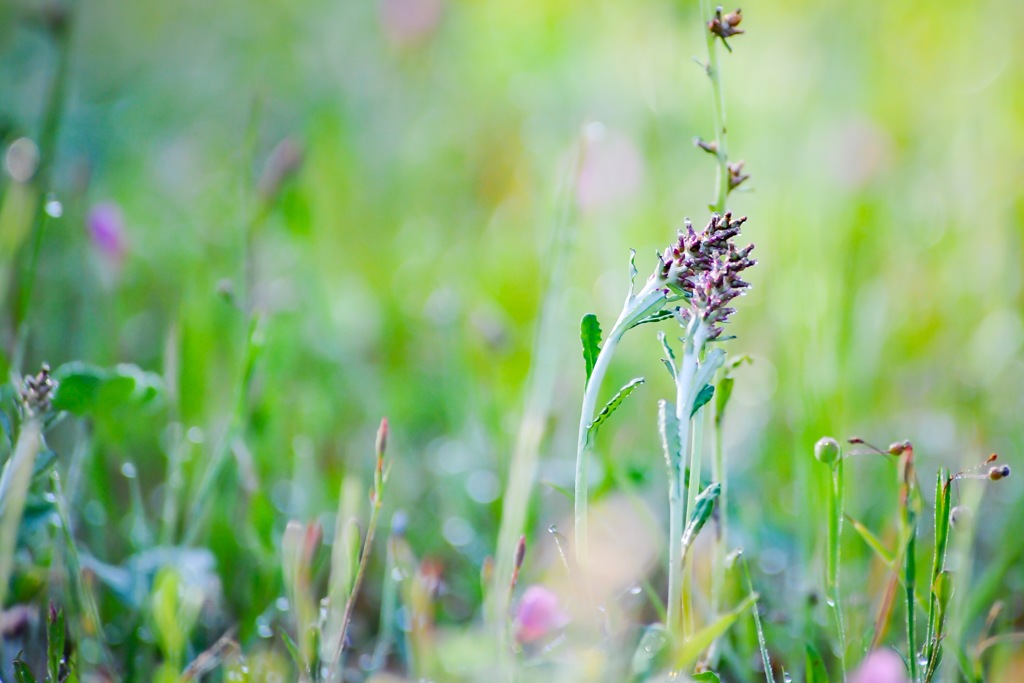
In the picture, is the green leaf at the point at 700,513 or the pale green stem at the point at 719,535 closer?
the green leaf at the point at 700,513

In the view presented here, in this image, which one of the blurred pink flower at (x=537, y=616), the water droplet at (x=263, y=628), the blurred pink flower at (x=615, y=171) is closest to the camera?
the blurred pink flower at (x=537, y=616)

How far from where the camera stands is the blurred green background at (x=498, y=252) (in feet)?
4.13

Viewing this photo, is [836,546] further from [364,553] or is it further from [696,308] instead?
[364,553]

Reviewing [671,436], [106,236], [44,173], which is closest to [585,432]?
[671,436]

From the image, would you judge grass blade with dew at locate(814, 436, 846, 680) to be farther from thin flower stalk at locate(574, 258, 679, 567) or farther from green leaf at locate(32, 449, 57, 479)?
green leaf at locate(32, 449, 57, 479)

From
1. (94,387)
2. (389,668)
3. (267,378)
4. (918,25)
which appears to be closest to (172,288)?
(267,378)

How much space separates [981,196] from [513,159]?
1308 millimetres

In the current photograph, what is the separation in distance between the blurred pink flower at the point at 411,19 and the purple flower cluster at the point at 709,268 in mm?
2660

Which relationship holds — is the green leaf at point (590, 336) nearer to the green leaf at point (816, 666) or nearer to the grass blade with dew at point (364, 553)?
the grass blade with dew at point (364, 553)

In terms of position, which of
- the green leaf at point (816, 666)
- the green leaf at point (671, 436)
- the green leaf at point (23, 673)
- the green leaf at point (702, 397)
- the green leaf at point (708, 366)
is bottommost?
the green leaf at point (23, 673)

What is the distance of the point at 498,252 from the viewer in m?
2.18

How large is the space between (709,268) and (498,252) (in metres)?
1.53

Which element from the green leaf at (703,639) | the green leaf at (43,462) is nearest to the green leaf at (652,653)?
the green leaf at (703,639)

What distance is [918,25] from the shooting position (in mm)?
2893
